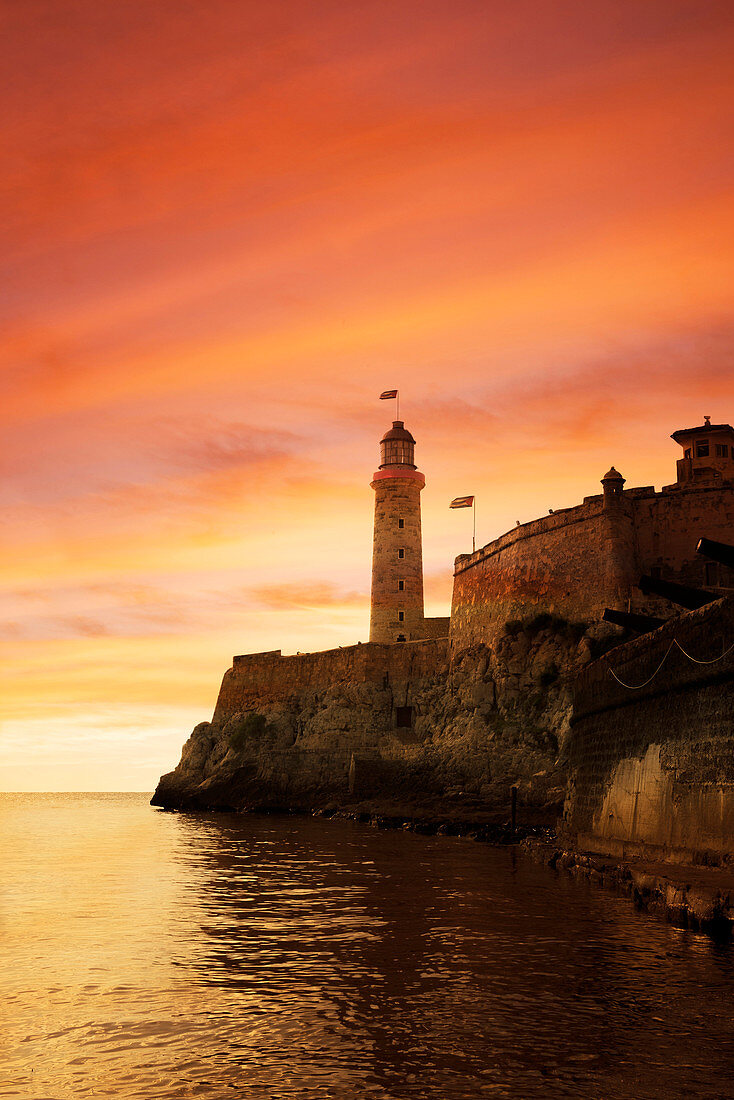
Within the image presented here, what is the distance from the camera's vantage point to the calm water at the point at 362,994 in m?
7.45

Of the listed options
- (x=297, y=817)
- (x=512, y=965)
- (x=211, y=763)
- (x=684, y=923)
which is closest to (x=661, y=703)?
(x=684, y=923)

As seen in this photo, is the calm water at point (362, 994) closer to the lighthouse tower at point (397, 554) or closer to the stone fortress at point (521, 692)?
the stone fortress at point (521, 692)

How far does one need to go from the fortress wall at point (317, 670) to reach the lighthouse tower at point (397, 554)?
11.9 ft

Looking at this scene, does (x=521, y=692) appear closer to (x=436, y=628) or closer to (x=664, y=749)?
(x=436, y=628)

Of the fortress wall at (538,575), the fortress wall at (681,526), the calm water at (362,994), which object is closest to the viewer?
the calm water at (362,994)

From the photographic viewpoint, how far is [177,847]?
32.2 meters

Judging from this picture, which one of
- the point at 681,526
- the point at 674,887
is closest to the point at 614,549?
the point at 681,526

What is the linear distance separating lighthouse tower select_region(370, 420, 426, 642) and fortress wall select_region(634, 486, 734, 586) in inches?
724

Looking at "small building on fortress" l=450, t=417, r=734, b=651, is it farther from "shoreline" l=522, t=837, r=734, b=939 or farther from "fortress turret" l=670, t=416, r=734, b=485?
"shoreline" l=522, t=837, r=734, b=939

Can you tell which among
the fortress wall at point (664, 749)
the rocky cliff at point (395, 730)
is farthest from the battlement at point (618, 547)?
the fortress wall at point (664, 749)

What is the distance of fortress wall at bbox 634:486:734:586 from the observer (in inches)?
1503

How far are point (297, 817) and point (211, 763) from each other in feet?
43.4

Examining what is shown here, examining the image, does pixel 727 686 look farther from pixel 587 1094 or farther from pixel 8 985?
pixel 8 985

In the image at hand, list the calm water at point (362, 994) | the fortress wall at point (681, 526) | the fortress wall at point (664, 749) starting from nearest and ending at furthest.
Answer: the calm water at point (362, 994) < the fortress wall at point (664, 749) < the fortress wall at point (681, 526)
